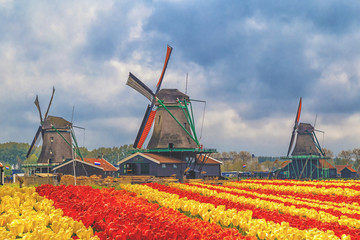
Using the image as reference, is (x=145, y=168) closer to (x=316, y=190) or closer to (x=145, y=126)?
(x=145, y=126)

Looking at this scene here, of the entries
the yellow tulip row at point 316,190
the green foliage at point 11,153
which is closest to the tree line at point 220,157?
the green foliage at point 11,153

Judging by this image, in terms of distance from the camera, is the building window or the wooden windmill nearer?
the building window

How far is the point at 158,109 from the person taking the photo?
165ft

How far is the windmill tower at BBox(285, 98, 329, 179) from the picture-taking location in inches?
2874

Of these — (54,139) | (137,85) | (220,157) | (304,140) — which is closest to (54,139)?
(54,139)

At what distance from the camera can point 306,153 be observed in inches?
2894

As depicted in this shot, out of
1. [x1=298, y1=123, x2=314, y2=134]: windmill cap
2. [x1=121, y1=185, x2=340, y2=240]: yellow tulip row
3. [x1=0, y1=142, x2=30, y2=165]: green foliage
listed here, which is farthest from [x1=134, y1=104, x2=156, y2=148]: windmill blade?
[x1=0, y1=142, x2=30, y2=165]: green foliage

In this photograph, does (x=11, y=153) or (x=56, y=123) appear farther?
(x=11, y=153)

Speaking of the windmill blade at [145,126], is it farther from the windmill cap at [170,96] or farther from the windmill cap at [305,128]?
the windmill cap at [305,128]

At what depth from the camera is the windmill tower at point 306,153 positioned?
7300 cm

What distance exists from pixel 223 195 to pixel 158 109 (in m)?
29.8

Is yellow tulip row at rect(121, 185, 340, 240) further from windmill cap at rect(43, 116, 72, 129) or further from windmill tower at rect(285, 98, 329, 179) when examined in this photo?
windmill tower at rect(285, 98, 329, 179)

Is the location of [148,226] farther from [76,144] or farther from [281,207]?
[76,144]

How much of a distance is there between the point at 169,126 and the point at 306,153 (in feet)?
113
